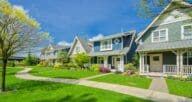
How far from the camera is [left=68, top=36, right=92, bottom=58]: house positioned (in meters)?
45.4

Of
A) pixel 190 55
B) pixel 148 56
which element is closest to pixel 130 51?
pixel 148 56

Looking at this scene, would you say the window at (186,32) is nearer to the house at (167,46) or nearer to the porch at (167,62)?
the house at (167,46)

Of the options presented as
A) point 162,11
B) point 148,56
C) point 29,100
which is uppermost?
point 162,11

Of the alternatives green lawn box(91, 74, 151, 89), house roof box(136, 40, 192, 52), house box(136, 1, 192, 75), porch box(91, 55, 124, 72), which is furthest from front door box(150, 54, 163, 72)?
green lawn box(91, 74, 151, 89)

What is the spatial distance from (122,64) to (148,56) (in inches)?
214

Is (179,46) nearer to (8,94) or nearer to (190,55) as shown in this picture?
(190,55)

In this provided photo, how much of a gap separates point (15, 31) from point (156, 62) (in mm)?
18256

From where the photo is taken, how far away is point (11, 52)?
16.2m

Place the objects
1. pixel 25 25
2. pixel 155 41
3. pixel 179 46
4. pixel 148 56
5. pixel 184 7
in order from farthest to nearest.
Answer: pixel 148 56, pixel 155 41, pixel 179 46, pixel 25 25, pixel 184 7

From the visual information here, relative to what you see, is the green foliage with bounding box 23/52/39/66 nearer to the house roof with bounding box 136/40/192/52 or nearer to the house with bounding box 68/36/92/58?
the house with bounding box 68/36/92/58

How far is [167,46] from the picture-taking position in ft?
79.6

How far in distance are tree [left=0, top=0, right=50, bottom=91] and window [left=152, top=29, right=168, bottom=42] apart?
48.5 ft

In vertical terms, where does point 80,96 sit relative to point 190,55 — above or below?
below

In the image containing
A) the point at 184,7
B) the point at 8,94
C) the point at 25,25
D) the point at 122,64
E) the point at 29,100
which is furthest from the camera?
the point at 122,64
